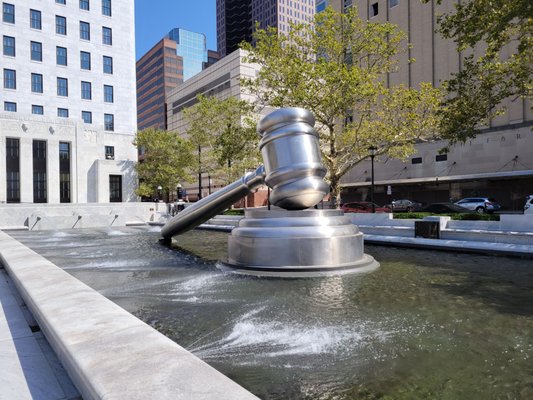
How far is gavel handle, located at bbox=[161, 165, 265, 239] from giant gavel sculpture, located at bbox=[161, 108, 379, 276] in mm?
620

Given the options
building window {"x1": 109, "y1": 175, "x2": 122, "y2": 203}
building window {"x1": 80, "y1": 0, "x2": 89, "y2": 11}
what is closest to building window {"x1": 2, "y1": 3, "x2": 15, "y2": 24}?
building window {"x1": 80, "y1": 0, "x2": 89, "y2": 11}

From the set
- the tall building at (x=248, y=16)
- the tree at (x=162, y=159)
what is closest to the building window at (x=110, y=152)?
the tree at (x=162, y=159)

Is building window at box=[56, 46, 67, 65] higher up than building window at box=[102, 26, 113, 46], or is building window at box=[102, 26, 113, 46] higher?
building window at box=[102, 26, 113, 46]

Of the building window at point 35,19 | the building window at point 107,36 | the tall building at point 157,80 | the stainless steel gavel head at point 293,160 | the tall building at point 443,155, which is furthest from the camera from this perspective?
the tall building at point 157,80

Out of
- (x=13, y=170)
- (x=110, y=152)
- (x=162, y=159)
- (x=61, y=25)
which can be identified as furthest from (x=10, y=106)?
(x=162, y=159)

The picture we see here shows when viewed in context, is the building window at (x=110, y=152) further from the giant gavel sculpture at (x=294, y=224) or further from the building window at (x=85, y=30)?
the giant gavel sculpture at (x=294, y=224)

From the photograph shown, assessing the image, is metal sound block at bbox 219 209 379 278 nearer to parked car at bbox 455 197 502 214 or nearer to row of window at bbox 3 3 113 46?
parked car at bbox 455 197 502 214

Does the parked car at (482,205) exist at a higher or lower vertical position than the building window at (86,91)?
lower

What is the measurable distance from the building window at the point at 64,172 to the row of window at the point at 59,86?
6.71 meters

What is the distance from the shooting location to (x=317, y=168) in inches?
273

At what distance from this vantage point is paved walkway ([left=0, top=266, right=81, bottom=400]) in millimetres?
2324

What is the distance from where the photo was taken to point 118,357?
7.06ft

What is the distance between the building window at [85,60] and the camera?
4384 centimetres

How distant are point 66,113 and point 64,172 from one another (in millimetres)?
7209
